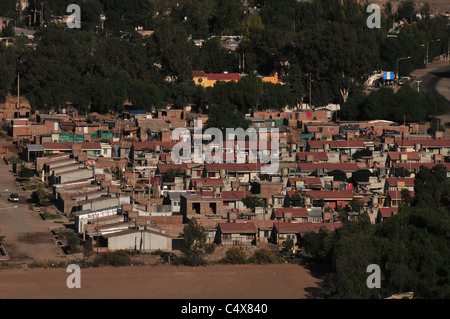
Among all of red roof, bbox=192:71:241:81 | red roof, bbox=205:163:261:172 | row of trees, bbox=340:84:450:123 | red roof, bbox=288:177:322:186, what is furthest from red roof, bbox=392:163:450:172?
red roof, bbox=192:71:241:81

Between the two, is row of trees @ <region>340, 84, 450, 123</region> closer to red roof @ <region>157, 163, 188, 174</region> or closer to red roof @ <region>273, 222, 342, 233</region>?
red roof @ <region>157, 163, 188, 174</region>

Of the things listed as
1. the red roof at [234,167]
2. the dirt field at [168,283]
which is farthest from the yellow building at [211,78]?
the dirt field at [168,283]

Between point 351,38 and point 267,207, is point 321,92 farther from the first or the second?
point 267,207

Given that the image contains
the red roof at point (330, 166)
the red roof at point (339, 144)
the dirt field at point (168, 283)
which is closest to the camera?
the dirt field at point (168, 283)

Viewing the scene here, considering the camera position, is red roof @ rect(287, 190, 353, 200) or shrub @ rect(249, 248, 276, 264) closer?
shrub @ rect(249, 248, 276, 264)

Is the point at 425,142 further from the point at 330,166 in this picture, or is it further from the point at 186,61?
the point at 186,61

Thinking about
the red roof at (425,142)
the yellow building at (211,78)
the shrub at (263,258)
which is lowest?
the shrub at (263,258)

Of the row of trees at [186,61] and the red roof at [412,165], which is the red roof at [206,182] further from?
the row of trees at [186,61]
